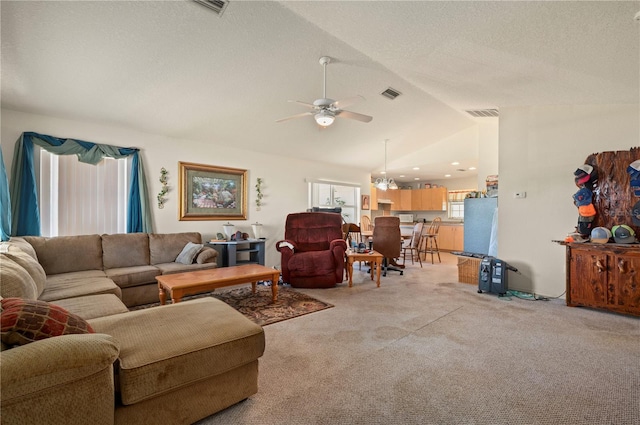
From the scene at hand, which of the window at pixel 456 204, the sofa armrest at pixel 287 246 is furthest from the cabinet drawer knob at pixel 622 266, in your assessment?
the window at pixel 456 204

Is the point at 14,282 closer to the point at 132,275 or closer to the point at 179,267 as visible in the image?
the point at 132,275

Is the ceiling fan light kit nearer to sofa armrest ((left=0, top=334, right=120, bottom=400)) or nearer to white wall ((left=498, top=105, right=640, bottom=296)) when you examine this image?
sofa armrest ((left=0, top=334, right=120, bottom=400))

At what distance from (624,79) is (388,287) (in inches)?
141

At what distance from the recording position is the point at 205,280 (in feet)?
10.2

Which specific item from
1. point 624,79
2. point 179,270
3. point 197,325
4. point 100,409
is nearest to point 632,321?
point 624,79

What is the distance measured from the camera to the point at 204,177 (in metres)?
5.12

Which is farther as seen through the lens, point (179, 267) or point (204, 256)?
point (204, 256)

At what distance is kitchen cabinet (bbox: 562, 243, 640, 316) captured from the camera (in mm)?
3109

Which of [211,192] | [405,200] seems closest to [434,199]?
[405,200]

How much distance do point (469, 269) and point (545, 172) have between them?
70.6 inches

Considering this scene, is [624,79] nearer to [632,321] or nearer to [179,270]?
[632,321]

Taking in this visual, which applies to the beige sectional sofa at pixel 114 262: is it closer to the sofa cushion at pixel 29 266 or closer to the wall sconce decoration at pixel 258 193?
the sofa cushion at pixel 29 266

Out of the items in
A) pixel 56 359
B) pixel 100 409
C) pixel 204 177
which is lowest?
pixel 100 409

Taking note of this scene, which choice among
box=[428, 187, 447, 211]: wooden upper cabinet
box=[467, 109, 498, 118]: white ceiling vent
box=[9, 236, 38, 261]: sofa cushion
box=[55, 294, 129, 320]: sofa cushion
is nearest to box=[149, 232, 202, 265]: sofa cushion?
box=[9, 236, 38, 261]: sofa cushion
